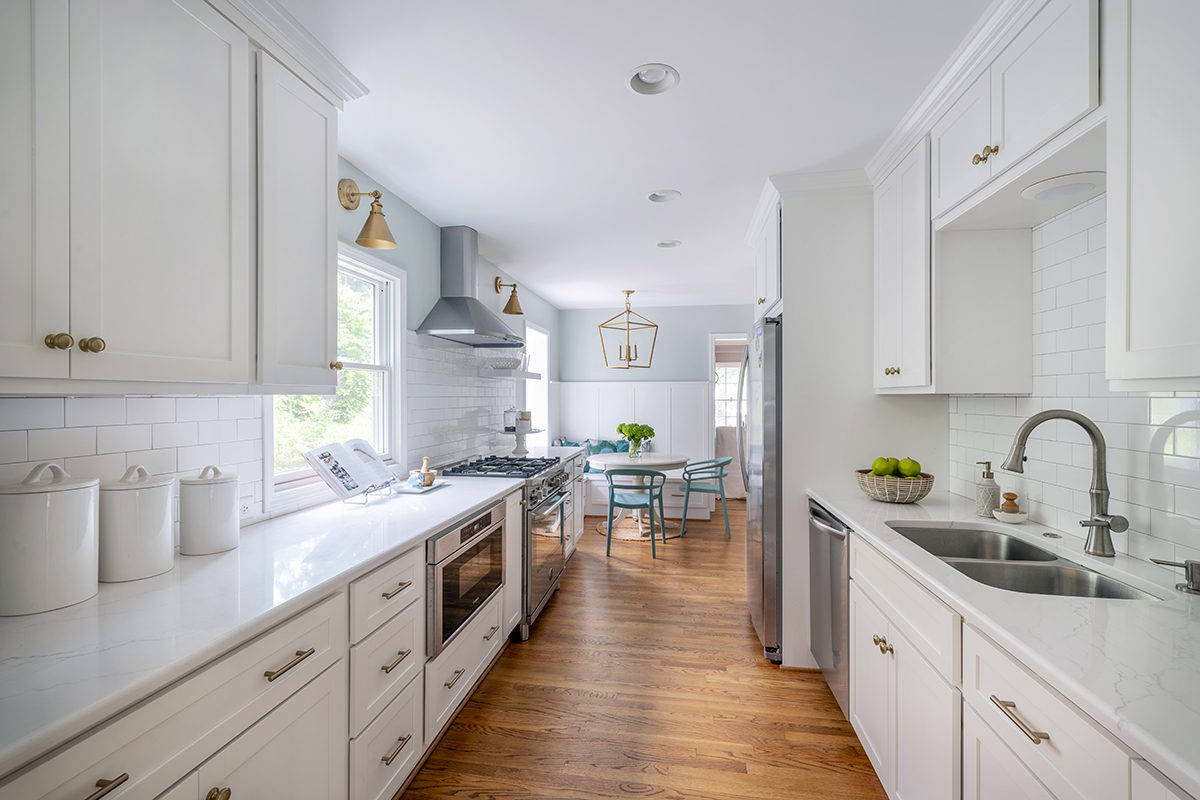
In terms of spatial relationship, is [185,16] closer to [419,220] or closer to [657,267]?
[419,220]

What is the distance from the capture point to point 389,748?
1737mm

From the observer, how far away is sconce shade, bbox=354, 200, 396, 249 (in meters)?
2.27

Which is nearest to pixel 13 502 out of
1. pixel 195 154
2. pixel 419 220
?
pixel 195 154

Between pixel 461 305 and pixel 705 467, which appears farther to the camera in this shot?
pixel 705 467

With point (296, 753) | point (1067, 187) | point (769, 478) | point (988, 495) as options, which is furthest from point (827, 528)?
point (296, 753)

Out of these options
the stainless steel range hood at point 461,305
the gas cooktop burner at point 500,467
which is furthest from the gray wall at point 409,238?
the gas cooktop burner at point 500,467

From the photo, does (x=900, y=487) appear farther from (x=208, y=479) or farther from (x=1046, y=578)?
(x=208, y=479)

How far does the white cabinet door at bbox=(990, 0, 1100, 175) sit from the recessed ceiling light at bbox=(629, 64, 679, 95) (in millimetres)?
993

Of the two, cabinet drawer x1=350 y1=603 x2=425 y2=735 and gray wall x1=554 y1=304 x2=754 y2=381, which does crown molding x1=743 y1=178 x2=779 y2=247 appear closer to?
cabinet drawer x1=350 y1=603 x2=425 y2=735

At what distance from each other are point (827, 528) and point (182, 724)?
89.0 inches

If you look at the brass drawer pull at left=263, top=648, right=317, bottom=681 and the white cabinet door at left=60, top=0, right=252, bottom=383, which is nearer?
the white cabinet door at left=60, top=0, right=252, bottom=383

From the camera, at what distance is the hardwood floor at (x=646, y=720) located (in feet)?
6.29

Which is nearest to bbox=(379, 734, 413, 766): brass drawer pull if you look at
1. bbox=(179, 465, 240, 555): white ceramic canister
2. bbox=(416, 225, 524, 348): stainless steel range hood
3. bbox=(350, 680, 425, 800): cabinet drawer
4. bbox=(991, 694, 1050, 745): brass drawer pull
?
bbox=(350, 680, 425, 800): cabinet drawer

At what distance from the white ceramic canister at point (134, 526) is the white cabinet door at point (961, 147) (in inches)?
100
